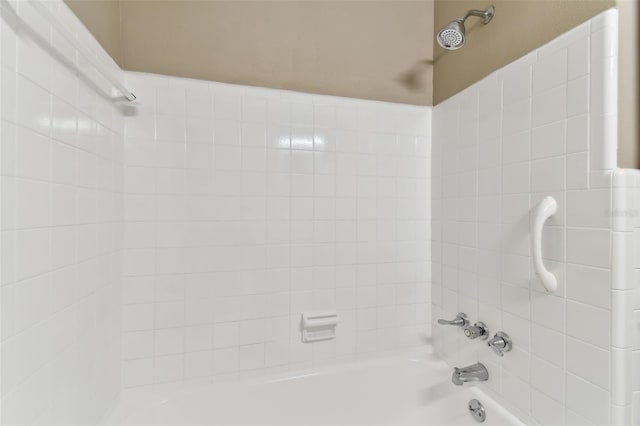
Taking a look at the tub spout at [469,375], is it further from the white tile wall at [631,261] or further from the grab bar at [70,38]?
the grab bar at [70,38]

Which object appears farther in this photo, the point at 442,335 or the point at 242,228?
the point at 442,335

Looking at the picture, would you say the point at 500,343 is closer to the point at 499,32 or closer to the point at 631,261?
the point at 631,261

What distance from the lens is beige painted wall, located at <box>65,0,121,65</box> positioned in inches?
39.3

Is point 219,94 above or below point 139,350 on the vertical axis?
above

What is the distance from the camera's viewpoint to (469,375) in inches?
51.4

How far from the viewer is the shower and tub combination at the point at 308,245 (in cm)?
84

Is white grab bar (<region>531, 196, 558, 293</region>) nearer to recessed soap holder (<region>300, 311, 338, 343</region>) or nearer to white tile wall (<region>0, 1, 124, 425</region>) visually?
recessed soap holder (<region>300, 311, 338, 343</region>)

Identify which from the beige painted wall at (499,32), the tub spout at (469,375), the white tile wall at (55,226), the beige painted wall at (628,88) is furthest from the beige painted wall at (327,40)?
the tub spout at (469,375)

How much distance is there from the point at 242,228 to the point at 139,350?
26.5 inches

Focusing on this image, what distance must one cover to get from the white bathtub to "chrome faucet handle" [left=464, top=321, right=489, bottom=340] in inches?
9.6

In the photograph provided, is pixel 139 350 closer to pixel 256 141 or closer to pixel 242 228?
pixel 242 228

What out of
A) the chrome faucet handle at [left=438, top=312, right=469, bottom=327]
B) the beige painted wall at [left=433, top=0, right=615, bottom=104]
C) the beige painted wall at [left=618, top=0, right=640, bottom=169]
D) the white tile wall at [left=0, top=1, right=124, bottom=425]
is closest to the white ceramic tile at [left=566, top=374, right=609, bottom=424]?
the chrome faucet handle at [left=438, top=312, right=469, bottom=327]

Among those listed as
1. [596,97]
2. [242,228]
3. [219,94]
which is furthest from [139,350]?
[596,97]

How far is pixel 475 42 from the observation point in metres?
1.41
